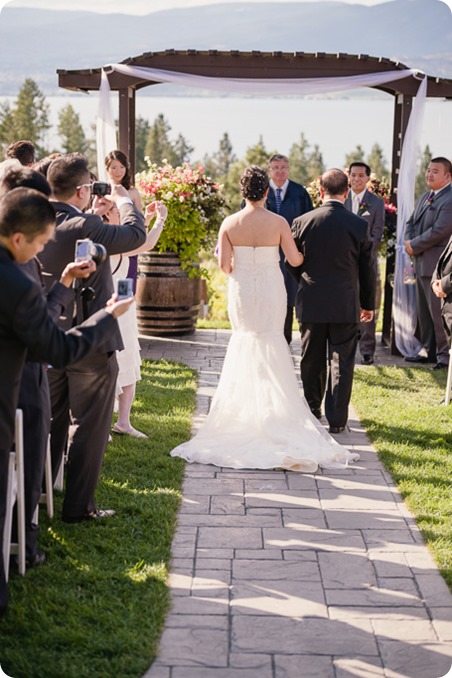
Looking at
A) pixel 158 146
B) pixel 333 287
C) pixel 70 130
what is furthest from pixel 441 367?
pixel 158 146

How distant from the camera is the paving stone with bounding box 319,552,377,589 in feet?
13.5

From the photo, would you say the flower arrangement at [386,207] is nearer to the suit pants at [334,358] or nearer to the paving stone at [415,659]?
the suit pants at [334,358]

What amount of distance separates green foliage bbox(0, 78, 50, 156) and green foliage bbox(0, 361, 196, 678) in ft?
269

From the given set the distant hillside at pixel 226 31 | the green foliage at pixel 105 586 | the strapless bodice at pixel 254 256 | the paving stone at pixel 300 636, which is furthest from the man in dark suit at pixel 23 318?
the distant hillside at pixel 226 31

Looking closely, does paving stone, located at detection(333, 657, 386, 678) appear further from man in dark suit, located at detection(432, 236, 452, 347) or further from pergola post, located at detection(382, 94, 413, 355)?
pergola post, located at detection(382, 94, 413, 355)

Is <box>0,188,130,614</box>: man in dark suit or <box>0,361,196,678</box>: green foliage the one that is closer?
<box>0,188,130,614</box>: man in dark suit

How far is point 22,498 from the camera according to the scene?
396 centimetres

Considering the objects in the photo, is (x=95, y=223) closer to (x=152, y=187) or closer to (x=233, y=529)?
(x=233, y=529)

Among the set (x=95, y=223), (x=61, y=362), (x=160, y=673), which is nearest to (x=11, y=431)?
(x=61, y=362)

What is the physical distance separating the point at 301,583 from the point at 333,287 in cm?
291

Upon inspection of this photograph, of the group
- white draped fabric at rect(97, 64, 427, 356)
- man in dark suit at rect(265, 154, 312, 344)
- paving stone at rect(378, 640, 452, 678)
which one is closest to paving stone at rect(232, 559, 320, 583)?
paving stone at rect(378, 640, 452, 678)

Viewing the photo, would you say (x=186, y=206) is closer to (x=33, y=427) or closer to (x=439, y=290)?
(x=439, y=290)

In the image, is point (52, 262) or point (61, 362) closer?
point (61, 362)

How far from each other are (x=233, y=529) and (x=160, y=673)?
5.20 feet
